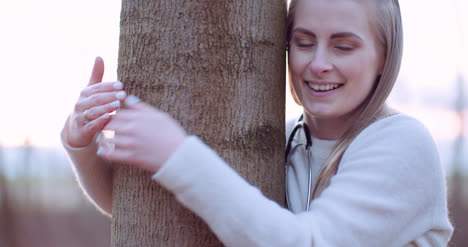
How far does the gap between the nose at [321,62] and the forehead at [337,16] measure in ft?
0.17

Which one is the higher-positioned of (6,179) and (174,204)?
(174,204)

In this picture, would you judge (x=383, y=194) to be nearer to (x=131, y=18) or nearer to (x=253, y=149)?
(x=253, y=149)

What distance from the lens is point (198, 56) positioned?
1.25 metres

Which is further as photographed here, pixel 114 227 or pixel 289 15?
pixel 289 15

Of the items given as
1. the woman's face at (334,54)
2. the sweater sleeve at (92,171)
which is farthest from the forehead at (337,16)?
the sweater sleeve at (92,171)

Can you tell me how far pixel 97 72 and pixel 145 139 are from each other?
0.38 meters

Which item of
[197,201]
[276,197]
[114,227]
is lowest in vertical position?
[114,227]

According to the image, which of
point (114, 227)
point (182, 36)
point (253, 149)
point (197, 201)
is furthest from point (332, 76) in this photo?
point (114, 227)

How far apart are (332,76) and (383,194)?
35 cm

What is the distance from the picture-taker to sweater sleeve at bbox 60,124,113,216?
1.46 m

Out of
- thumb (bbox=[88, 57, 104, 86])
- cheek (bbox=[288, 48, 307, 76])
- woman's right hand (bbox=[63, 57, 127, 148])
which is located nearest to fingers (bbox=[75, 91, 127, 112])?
woman's right hand (bbox=[63, 57, 127, 148])

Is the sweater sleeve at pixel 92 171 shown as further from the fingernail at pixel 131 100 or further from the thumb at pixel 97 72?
the fingernail at pixel 131 100

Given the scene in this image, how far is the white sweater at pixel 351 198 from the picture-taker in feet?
3.59

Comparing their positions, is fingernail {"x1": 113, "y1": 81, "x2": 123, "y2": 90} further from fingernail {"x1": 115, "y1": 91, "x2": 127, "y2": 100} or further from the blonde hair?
the blonde hair
